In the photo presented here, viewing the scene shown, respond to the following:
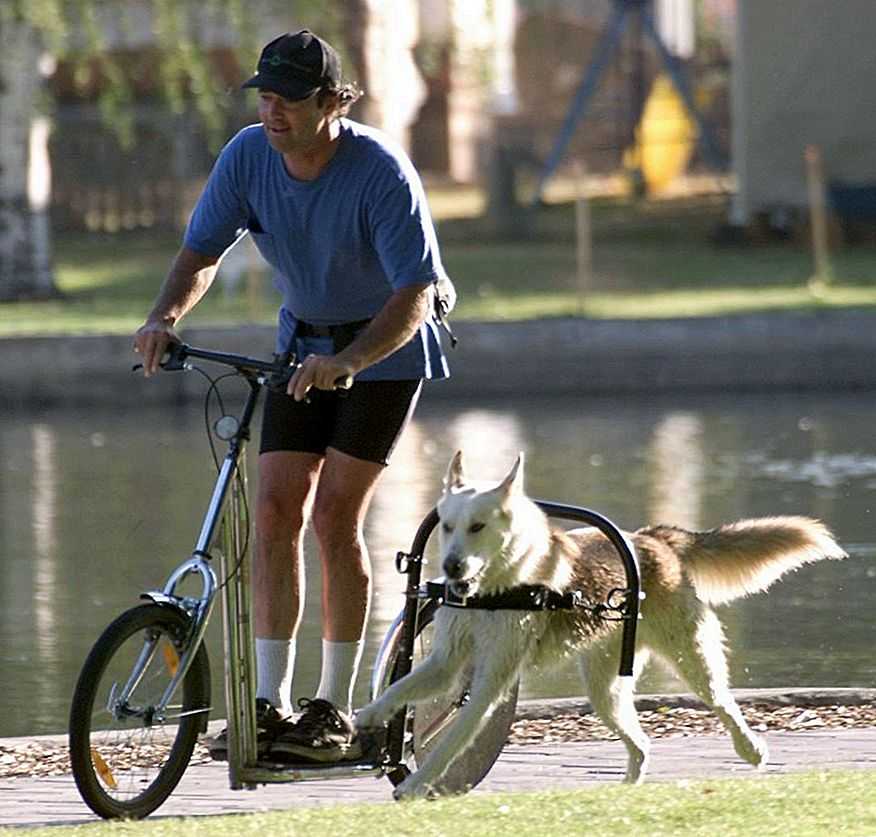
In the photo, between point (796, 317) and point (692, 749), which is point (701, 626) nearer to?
point (692, 749)

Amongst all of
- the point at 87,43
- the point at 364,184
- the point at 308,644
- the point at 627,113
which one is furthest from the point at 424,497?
the point at 627,113

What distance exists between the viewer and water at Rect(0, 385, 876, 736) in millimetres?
8625

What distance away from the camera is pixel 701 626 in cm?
630

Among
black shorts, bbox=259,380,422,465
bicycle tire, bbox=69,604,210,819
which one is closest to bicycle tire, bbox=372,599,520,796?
black shorts, bbox=259,380,422,465

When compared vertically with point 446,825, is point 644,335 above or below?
below

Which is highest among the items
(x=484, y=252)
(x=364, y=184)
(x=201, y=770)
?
(x=364, y=184)

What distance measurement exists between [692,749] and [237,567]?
158 cm

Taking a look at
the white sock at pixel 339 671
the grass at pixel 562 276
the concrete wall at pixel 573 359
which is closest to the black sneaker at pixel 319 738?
the white sock at pixel 339 671

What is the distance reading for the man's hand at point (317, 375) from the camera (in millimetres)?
5695

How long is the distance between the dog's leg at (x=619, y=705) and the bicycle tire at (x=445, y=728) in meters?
0.21

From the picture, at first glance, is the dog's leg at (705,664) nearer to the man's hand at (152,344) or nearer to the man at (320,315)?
the man at (320,315)

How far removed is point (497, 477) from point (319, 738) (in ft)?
22.1

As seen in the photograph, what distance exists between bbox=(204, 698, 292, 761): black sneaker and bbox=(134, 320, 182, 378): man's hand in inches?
34.9

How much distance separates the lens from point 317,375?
571 cm
